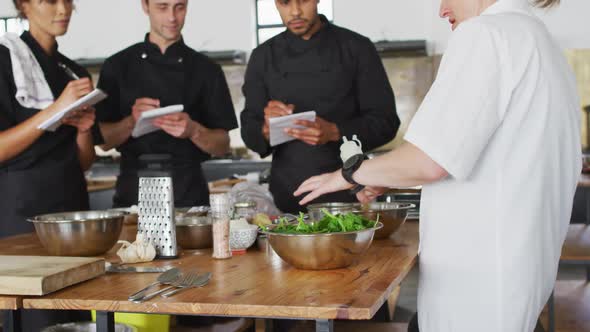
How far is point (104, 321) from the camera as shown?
165cm

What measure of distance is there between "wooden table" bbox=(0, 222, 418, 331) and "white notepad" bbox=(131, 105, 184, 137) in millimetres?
1133

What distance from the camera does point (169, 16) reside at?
3459 millimetres

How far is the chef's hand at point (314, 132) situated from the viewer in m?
Answer: 2.99

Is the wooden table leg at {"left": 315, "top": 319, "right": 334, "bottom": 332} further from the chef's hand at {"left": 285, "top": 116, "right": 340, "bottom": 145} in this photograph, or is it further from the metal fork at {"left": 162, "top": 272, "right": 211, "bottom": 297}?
the chef's hand at {"left": 285, "top": 116, "right": 340, "bottom": 145}

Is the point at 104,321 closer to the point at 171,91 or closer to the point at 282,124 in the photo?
the point at 282,124

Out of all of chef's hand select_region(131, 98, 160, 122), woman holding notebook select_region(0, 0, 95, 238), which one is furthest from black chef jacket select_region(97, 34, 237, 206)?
woman holding notebook select_region(0, 0, 95, 238)

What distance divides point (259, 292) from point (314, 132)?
1.45 metres

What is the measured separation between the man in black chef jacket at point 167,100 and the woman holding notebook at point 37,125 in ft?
1.12

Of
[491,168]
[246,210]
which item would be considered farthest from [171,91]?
[491,168]

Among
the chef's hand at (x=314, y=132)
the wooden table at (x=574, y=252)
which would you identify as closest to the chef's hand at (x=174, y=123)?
the chef's hand at (x=314, y=132)

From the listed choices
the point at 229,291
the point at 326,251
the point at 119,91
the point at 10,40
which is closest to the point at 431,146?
the point at 326,251

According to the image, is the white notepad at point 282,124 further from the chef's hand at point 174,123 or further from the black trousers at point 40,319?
the black trousers at point 40,319

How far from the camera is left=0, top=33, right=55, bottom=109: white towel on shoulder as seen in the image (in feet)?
9.48

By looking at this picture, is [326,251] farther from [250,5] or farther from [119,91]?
[250,5]
